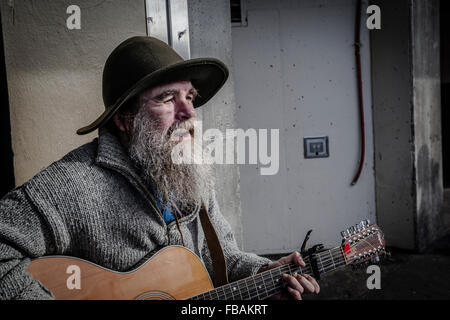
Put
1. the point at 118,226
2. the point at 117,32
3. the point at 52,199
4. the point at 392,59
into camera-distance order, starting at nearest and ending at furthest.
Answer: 1. the point at 52,199
2. the point at 118,226
3. the point at 117,32
4. the point at 392,59

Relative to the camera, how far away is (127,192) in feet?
4.65

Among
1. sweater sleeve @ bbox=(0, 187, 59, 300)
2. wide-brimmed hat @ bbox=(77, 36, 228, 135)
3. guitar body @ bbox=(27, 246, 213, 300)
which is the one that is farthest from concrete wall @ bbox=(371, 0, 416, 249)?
sweater sleeve @ bbox=(0, 187, 59, 300)

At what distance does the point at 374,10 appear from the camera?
351 centimetres

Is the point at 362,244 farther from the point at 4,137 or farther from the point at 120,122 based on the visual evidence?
the point at 4,137

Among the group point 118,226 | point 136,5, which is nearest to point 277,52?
point 136,5

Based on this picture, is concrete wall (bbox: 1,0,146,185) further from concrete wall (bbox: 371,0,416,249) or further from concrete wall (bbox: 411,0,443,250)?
concrete wall (bbox: 411,0,443,250)

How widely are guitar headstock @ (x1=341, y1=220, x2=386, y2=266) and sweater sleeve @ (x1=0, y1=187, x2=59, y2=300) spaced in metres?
1.32

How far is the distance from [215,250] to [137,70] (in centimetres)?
99

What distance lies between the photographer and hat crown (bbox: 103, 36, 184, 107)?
146cm

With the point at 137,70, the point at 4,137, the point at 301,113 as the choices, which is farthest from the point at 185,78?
the point at 301,113

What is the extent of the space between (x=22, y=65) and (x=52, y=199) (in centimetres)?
112

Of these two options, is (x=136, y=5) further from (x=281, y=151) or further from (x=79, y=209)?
(x=281, y=151)

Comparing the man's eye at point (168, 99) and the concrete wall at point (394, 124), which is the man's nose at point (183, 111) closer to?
the man's eye at point (168, 99)

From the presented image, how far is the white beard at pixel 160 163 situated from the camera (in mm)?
1486
